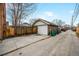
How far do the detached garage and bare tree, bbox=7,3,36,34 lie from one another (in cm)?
27

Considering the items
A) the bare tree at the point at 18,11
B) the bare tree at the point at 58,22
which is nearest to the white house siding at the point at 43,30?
the bare tree at the point at 58,22

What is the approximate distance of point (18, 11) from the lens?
110 inches

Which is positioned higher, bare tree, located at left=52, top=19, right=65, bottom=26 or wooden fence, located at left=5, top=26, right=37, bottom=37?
bare tree, located at left=52, top=19, right=65, bottom=26

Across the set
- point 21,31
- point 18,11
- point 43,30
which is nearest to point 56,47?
point 43,30

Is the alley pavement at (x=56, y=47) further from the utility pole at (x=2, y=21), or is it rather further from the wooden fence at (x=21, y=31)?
the utility pole at (x=2, y=21)

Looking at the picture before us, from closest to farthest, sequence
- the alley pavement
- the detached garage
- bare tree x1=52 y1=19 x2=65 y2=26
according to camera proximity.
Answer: the alley pavement → bare tree x1=52 y1=19 x2=65 y2=26 → the detached garage

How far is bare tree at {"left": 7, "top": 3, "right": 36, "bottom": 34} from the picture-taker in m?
2.79

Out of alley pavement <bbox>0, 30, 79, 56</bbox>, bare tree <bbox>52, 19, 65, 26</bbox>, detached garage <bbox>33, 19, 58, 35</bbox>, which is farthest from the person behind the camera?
Answer: detached garage <bbox>33, 19, 58, 35</bbox>

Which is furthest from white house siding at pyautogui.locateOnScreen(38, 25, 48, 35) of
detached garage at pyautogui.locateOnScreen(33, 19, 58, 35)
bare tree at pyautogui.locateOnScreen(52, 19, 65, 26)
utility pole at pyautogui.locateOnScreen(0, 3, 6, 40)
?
utility pole at pyautogui.locateOnScreen(0, 3, 6, 40)

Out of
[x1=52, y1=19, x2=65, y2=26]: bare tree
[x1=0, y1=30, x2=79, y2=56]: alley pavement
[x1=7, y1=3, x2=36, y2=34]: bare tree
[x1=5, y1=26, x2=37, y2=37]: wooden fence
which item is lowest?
[x1=0, y1=30, x2=79, y2=56]: alley pavement

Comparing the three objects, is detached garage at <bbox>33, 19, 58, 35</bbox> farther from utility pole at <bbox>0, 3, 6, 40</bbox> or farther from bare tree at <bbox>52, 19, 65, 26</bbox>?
utility pole at <bbox>0, 3, 6, 40</bbox>

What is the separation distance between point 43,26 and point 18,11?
591mm

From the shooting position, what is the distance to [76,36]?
292 cm

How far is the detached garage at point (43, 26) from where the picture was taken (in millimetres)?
2954
